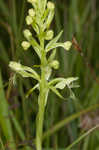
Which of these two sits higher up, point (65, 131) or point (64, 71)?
point (64, 71)

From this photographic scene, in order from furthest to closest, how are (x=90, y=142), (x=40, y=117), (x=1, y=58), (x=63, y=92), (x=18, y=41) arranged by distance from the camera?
1. (x=1, y=58)
2. (x=90, y=142)
3. (x=63, y=92)
4. (x=18, y=41)
5. (x=40, y=117)

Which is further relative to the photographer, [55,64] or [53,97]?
[53,97]

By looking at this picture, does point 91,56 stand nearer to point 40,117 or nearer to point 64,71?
point 64,71

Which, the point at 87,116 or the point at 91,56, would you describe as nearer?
Result: the point at 87,116

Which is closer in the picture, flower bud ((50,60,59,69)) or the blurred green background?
flower bud ((50,60,59,69))

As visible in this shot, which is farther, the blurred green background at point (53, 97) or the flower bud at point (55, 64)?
the blurred green background at point (53, 97)

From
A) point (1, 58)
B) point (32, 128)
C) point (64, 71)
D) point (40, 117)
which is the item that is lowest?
point (32, 128)

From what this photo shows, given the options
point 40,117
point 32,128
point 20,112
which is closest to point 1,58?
point 20,112

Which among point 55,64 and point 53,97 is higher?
point 55,64
